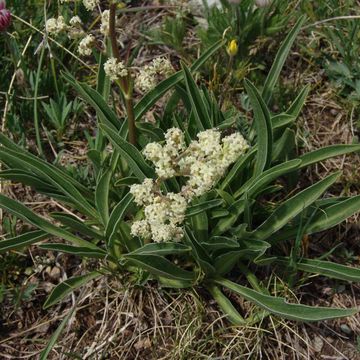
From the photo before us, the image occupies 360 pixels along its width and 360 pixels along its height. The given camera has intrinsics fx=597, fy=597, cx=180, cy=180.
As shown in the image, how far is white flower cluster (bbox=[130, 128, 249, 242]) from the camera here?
174 cm

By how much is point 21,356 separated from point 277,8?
2183 mm

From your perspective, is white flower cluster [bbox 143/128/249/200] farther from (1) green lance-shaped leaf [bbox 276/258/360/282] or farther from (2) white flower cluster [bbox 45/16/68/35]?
(1) green lance-shaped leaf [bbox 276/258/360/282]

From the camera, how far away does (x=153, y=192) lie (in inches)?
73.7

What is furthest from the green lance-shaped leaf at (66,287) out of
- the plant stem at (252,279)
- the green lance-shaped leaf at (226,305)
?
the plant stem at (252,279)

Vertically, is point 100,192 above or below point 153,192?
below

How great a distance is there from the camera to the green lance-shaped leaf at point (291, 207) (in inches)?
90.5

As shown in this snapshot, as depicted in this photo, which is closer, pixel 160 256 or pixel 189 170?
pixel 189 170

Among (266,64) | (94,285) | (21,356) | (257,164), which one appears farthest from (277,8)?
(21,356)

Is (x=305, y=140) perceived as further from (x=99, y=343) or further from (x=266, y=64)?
(x=99, y=343)

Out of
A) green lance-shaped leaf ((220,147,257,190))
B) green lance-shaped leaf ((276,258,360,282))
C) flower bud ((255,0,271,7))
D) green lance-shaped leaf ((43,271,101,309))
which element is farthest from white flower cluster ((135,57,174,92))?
flower bud ((255,0,271,7))

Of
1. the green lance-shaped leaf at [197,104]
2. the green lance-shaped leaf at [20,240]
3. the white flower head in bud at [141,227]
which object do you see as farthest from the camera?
the green lance-shaped leaf at [197,104]

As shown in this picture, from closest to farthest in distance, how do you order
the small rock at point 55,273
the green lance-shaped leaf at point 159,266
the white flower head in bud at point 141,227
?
the white flower head in bud at point 141,227, the green lance-shaped leaf at point 159,266, the small rock at point 55,273

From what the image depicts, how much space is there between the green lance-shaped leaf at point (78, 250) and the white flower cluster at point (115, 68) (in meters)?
0.67

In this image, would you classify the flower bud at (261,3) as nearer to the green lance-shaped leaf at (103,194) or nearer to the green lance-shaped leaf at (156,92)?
the green lance-shaped leaf at (156,92)
